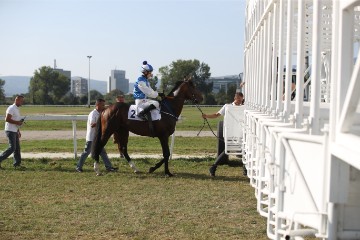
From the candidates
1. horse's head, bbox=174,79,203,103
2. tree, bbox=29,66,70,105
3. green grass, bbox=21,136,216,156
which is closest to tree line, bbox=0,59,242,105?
tree, bbox=29,66,70,105

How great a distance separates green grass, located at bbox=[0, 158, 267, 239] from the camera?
6172mm

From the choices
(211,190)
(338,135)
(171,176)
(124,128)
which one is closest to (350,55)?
(338,135)

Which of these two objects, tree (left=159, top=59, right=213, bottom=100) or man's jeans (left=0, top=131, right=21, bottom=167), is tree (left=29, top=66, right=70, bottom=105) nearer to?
tree (left=159, top=59, right=213, bottom=100)

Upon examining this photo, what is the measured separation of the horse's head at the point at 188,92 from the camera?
442 inches

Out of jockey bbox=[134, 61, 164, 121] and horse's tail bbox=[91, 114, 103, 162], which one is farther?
horse's tail bbox=[91, 114, 103, 162]

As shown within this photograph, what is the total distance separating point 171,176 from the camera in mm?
10383

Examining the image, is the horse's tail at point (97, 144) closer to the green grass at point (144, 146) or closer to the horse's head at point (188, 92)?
the horse's head at point (188, 92)

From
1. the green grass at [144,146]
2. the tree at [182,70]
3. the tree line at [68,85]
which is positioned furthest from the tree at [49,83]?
the green grass at [144,146]

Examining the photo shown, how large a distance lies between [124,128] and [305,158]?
837 cm

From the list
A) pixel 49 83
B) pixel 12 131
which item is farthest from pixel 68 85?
pixel 12 131

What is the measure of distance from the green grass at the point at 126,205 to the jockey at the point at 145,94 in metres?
1.30

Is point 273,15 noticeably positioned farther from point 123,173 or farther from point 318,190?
point 123,173

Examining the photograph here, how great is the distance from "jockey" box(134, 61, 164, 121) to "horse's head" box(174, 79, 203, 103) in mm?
485

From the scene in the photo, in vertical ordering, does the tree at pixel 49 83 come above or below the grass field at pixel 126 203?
above
